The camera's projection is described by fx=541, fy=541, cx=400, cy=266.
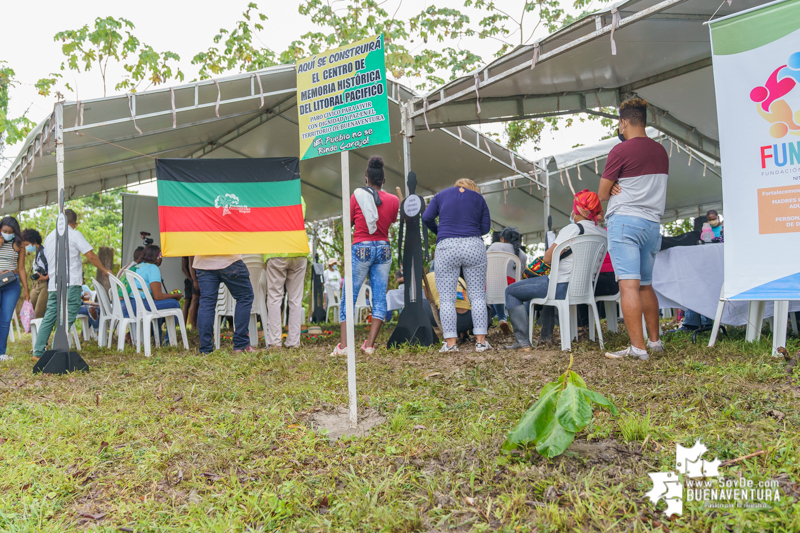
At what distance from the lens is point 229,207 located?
6.04 metres

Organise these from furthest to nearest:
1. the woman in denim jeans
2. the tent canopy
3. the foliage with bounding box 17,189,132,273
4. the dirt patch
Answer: the foliage with bounding box 17,189,132,273, the tent canopy, the woman in denim jeans, the dirt patch

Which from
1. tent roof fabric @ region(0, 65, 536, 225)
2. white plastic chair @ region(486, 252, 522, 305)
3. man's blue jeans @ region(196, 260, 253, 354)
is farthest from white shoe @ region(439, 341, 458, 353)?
tent roof fabric @ region(0, 65, 536, 225)

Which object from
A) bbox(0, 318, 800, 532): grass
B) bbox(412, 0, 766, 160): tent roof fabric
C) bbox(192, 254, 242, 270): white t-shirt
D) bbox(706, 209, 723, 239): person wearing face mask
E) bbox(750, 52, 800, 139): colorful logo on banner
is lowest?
bbox(0, 318, 800, 532): grass

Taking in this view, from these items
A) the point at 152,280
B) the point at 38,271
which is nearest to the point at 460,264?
the point at 152,280

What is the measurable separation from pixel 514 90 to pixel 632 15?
2.26 meters

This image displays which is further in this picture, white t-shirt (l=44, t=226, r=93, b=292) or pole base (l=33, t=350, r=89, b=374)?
white t-shirt (l=44, t=226, r=93, b=292)

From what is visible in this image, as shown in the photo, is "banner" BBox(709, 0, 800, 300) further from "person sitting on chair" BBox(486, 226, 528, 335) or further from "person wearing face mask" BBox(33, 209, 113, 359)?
"person wearing face mask" BBox(33, 209, 113, 359)

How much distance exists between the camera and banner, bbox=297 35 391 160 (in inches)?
109

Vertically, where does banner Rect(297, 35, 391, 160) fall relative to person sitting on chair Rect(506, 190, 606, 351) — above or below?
above

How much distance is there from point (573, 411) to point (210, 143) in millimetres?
9430

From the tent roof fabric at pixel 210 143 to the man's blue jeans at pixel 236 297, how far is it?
2051 millimetres

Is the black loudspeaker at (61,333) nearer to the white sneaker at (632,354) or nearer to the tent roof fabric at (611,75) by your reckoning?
the tent roof fabric at (611,75)

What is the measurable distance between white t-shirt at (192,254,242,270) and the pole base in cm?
135

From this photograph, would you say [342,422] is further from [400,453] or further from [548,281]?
[548,281]
